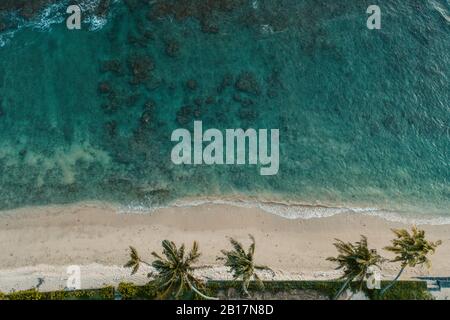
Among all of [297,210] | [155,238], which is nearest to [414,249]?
[297,210]

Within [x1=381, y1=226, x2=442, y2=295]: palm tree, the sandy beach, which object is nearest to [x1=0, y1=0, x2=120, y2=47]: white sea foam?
the sandy beach

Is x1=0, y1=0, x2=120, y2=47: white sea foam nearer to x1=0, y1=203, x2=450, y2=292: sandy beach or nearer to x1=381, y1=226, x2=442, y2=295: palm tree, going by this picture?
x1=0, y1=203, x2=450, y2=292: sandy beach

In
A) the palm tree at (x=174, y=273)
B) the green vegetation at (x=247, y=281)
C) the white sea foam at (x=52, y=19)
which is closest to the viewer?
the palm tree at (x=174, y=273)

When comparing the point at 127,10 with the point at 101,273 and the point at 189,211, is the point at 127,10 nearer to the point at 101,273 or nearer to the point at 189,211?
A: the point at 189,211

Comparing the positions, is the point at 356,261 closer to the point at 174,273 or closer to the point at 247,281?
the point at 247,281

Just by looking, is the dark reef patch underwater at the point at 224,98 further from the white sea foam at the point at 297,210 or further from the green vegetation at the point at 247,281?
the green vegetation at the point at 247,281

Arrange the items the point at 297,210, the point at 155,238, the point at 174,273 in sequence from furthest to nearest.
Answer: the point at 297,210
the point at 155,238
the point at 174,273

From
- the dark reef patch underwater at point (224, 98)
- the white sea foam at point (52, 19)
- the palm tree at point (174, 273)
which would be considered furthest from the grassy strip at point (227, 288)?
the white sea foam at point (52, 19)
